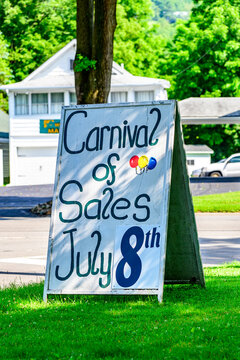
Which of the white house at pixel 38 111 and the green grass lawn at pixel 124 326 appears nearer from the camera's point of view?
the green grass lawn at pixel 124 326

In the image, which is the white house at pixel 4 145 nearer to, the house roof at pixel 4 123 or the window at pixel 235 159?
the house roof at pixel 4 123

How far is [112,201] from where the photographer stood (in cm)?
699

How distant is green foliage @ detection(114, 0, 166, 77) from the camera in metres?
54.1

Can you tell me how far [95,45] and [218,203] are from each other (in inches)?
355

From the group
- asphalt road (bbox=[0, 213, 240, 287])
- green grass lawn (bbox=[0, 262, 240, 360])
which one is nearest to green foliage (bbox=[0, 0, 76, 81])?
asphalt road (bbox=[0, 213, 240, 287])

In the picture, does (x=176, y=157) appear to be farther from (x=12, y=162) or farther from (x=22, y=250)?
(x=12, y=162)

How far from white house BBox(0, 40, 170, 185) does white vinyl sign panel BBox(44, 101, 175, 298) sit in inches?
1492

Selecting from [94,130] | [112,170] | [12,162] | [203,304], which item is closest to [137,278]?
[203,304]

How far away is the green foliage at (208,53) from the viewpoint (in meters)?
51.2

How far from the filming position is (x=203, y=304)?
667 cm

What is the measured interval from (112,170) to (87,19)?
10.4 m

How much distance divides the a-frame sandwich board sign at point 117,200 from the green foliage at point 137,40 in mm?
46384

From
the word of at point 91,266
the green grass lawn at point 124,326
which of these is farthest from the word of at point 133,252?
the green grass lawn at point 124,326

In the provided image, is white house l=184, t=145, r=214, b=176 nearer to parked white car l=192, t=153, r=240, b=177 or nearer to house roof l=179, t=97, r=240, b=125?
parked white car l=192, t=153, r=240, b=177
